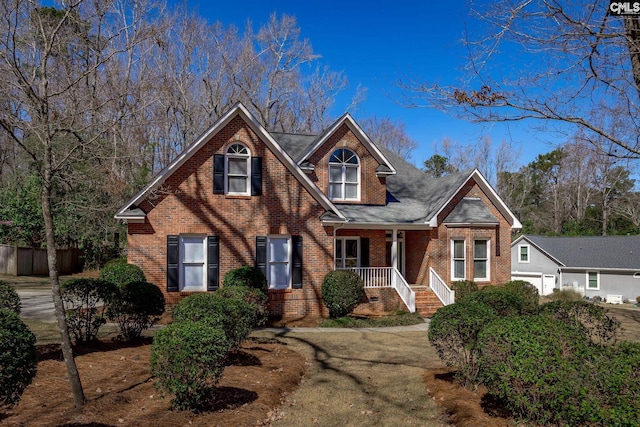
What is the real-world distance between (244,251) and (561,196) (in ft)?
182

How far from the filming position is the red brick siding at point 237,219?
15.5 metres

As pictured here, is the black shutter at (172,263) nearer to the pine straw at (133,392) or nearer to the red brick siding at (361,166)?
the pine straw at (133,392)

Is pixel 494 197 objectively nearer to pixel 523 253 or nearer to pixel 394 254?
pixel 394 254

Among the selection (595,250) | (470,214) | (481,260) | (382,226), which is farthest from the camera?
(595,250)

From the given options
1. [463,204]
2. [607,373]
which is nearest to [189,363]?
[607,373]

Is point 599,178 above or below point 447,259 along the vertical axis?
above

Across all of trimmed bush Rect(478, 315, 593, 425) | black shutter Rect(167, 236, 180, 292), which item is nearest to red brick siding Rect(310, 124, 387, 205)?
black shutter Rect(167, 236, 180, 292)

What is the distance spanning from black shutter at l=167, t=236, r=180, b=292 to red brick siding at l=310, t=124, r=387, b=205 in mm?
6470

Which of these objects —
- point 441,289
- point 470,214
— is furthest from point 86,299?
point 470,214

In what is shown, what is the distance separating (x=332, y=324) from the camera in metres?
15.4

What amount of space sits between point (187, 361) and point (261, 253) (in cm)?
986

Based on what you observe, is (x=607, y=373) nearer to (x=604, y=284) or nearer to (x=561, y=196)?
(x=604, y=284)

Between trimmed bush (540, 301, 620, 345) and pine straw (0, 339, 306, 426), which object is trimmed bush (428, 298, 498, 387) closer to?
trimmed bush (540, 301, 620, 345)

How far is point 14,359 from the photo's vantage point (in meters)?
5.96
